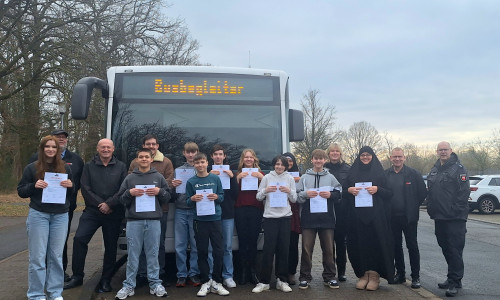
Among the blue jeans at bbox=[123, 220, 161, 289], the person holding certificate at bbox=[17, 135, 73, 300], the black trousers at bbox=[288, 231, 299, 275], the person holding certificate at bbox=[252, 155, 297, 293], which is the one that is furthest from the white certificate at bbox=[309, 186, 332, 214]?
the person holding certificate at bbox=[17, 135, 73, 300]

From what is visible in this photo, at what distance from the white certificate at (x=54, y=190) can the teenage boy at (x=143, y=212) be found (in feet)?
2.35

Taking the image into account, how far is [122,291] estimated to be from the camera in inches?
238

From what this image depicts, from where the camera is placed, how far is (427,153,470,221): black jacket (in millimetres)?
6680

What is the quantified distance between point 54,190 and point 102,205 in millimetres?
730

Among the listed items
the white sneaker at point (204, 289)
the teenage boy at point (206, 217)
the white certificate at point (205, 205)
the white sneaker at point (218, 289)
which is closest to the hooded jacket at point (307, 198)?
the teenage boy at point (206, 217)

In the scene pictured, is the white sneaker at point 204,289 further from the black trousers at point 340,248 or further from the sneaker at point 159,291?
the black trousers at point 340,248

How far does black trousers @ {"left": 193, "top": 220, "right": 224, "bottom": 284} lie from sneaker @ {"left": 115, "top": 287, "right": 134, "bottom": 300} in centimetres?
93

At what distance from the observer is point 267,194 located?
6.39m

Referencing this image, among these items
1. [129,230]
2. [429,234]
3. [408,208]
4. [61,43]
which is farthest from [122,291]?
[61,43]

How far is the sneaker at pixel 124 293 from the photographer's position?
5.99 meters

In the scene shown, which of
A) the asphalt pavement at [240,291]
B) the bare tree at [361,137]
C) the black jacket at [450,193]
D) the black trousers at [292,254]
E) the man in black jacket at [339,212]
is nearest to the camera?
the asphalt pavement at [240,291]

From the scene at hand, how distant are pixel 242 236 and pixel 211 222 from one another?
1.80ft

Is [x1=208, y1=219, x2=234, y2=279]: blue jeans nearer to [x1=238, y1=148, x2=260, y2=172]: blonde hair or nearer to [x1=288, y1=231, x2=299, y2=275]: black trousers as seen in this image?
[x1=238, y1=148, x2=260, y2=172]: blonde hair

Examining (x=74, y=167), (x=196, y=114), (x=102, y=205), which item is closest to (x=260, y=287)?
(x=102, y=205)
